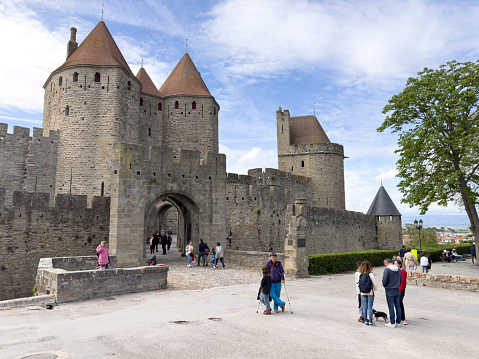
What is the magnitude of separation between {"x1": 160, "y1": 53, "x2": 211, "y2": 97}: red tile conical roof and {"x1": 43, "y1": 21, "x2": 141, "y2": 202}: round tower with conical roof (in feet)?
20.8

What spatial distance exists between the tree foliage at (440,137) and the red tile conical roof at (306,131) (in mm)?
17877

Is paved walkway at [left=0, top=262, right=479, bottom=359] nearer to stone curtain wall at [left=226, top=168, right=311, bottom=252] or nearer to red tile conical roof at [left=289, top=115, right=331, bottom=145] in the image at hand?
stone curtain wall at [left=226, top=168, right=311, bottom=252]

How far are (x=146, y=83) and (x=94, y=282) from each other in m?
26.5

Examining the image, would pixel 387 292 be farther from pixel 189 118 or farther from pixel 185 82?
pixel 185 82

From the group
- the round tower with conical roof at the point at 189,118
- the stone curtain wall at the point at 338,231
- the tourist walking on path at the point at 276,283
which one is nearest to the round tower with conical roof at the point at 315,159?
the stone curtain wall at the point at 338,231

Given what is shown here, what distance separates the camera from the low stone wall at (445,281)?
11055 mm

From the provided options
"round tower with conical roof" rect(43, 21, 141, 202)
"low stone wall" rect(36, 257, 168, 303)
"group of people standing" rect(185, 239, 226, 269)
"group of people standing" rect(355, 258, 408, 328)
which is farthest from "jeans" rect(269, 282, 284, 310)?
"round tower with conical roof" rect(43, 21, 141, 202)

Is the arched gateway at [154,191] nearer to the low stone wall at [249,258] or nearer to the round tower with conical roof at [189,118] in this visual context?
the low stone wall at [249,258]

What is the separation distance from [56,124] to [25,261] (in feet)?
41.9

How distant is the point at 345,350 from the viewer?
516cm

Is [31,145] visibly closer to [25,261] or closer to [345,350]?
[25,261]

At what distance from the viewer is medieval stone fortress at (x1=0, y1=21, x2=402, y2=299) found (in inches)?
590

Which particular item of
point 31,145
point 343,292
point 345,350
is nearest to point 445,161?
point 343,292

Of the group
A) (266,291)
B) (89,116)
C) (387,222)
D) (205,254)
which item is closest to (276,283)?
(266,291)
